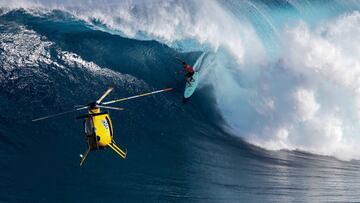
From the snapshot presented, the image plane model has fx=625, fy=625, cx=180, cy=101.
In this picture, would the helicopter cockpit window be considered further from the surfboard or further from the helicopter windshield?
the surfboard

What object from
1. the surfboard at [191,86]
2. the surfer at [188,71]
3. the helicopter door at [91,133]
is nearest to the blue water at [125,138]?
the surfboard at [191,86]

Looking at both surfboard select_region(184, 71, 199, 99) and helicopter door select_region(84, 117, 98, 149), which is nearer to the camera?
helicopter door select_region(84, 117, 98, 149)

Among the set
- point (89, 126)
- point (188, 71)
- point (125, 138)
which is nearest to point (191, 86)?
point (188, 71)

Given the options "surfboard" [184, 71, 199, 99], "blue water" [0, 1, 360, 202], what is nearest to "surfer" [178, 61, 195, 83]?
"surfboard" [184, 71, 199, 99]

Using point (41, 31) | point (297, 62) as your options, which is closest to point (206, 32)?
point (297, 62)

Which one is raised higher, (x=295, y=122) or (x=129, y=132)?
(x=295, y=122)

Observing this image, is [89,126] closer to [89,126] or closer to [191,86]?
[89,126]

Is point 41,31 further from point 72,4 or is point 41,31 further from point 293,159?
point 293,159

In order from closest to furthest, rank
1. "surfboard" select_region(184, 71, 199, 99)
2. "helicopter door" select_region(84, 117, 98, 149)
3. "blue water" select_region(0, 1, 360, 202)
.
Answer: "helicopter door" select_region(84, 117, 98, 149) → "blue water" select_region(0, 1, 360, 202) → "surfboard" select_region(184, 71, 199, 99)
